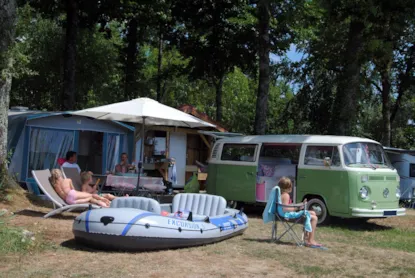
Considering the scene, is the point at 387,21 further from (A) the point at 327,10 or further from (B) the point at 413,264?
(B) the point at 413,264

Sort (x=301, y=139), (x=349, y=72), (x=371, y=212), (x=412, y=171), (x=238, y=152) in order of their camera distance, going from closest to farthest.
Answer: (x=371, y=212)
(x=301, y=139)
(x=238, y=152)
(x=349, y=72)
(x=412, y=171)

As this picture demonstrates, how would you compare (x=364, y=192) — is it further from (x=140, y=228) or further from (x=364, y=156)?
(x=140, y=228)

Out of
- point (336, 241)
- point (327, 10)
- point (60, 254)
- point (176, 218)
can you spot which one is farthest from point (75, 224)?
point (327, 10)

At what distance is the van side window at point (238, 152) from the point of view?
487 inches

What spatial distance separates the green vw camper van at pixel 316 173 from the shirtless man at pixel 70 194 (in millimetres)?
3737

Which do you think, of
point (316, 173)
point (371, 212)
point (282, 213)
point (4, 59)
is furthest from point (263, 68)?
point (282, 213)

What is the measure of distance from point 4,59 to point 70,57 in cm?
794

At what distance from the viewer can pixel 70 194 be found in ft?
32.1

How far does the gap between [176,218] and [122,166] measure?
6002mm

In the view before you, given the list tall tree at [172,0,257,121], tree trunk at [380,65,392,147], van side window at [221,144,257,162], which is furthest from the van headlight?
tree trunk at [380,65,392,147]

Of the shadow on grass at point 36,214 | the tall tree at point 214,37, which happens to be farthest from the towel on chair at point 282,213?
the tall tree at point 214,37

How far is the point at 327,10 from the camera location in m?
15.1

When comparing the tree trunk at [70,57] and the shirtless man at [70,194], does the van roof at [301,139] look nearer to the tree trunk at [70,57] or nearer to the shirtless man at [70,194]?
the shirtless man at [70,194]

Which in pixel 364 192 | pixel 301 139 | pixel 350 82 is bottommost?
pixel 364 192
